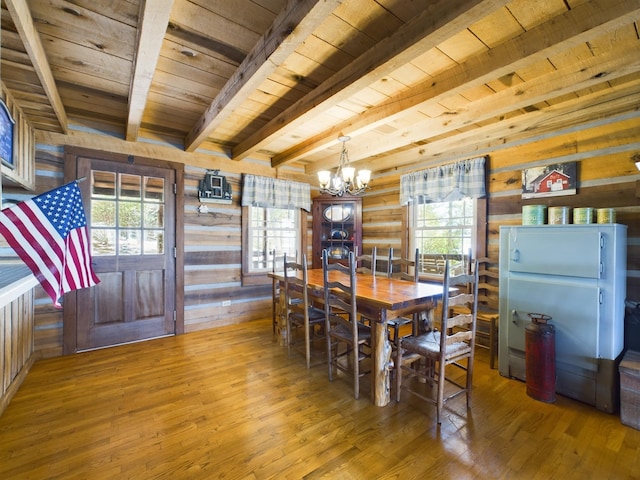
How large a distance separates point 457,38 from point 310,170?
3.26 m

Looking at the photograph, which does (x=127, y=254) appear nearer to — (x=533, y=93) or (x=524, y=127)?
(x=533, y=93)

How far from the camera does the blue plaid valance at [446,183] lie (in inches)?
141

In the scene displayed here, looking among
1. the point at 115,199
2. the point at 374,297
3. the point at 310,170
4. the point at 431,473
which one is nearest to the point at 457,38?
the point at 374,297

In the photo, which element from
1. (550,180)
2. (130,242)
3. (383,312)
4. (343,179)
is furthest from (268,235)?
(550,180)

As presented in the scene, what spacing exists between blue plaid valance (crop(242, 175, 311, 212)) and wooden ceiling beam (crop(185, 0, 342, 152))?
1.60 metres

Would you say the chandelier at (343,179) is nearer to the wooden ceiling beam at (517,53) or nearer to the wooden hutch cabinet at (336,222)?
the wooden ceiling beam at (517,53)

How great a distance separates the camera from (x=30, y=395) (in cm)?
240

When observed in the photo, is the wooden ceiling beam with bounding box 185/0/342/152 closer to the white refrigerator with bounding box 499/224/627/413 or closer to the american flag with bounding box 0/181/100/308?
the american flag with bounding box 0/181/100/308

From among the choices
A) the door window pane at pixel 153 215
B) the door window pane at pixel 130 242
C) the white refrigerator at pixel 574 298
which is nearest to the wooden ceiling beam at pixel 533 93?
the white refrigerator at pixel 574 298

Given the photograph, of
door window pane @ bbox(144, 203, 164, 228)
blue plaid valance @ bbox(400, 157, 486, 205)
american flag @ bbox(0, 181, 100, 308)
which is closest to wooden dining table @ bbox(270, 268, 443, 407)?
blue plaid valance @ bbox(400, 157, 486, 205)

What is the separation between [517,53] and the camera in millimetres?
1802

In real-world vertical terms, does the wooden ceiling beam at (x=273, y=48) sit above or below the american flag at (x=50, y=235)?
above

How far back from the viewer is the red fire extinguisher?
2.33 meters

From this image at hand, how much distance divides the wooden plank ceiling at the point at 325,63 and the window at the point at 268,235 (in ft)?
5.03
